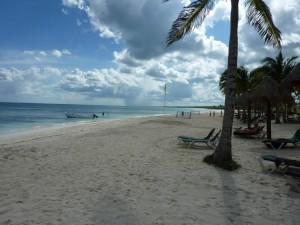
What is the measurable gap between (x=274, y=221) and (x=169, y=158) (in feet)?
16.6

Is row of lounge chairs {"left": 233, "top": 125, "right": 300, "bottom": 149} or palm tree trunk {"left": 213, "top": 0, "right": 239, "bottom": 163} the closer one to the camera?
palm tree trunk {"left": 213, "top": 0, "right": 239, "bottom": 163}

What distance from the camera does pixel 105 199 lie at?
17.4 feet

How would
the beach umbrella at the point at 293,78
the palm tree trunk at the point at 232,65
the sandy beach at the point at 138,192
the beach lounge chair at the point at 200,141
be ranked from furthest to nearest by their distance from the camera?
the beach lounge chair at the point at 200,141, the beach umbrella at the point at 293,78, the palm tree trunk at the point at 232,65, the sandy beach at the point at 138,192

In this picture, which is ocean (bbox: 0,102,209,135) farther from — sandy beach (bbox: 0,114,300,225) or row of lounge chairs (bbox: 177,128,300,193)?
row of lounge chairs (bbox: 177,128,300,193)

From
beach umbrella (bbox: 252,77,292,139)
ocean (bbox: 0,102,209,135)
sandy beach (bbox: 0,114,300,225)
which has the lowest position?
ocean (bbox: 0,102,209,135)

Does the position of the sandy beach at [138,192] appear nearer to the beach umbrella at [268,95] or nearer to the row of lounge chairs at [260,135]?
the row of lounge chairs at [260,135]

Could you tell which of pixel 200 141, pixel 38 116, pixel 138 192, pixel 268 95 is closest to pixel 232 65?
pixel 138 192

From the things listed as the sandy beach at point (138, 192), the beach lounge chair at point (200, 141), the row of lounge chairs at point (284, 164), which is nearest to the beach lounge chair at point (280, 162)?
the row of lounge chairs at point (284, 164)

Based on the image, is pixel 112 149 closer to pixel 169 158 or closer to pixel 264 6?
pixel 169 158

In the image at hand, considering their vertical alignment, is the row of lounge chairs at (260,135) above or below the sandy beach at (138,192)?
above

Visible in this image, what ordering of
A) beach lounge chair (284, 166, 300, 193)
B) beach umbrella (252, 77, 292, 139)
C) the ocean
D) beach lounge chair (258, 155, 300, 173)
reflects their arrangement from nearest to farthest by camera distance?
beach lounge chair (284, 166, 300, 193) → beach lounge chair (258, 155, 300, 173) → beach umbrella (252, 77, 292, 139) → the ocean

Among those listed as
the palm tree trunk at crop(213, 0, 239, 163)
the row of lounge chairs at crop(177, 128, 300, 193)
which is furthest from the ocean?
the palm tree trunk at crop(213, 0, 239, 163)

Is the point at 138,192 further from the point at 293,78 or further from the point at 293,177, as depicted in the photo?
the point at 293,78

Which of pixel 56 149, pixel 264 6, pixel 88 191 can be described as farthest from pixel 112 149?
pixel 264 6
